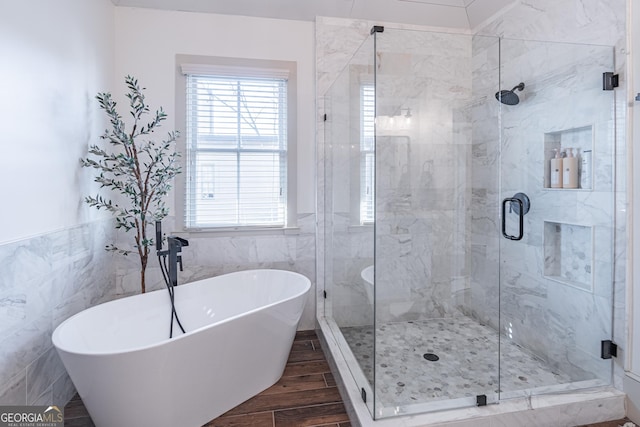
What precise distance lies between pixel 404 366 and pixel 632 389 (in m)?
1.19

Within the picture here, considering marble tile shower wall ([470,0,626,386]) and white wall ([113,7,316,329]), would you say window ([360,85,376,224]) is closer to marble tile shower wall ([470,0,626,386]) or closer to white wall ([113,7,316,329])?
white wall ([113,7,316,329])

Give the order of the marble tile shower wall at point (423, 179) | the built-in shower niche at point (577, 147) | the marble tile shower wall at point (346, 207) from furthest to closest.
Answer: the marble tile shower wall at point (423, 179) → the marble tile shower wall at point (346, 207) → the built-in shower niche at point (577, 147)

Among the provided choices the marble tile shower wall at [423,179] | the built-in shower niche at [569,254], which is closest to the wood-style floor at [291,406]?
the marble tile shower wall at [423,179]

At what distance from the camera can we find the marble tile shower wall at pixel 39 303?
149cm

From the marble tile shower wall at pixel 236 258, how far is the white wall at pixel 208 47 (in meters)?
0.30

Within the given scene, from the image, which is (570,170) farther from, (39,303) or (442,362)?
(39,303)

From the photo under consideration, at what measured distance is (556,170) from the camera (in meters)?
2.20

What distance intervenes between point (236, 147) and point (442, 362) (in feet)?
7.36

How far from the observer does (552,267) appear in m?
2.28

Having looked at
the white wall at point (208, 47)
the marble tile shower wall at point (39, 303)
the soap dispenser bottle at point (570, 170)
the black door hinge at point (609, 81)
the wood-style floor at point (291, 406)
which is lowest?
the wood-style floor at point (291, 406)

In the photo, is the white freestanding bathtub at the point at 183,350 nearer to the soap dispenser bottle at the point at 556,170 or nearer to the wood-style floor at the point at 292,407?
the wood-style floor at the point at 292,407

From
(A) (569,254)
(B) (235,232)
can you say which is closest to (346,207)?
(B) (235,232)

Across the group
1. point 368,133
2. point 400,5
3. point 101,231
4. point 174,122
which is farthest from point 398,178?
point 101,231

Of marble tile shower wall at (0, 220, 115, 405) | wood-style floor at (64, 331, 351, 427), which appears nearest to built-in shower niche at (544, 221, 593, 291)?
wood-style floor at (64, 331, 351, 427)
